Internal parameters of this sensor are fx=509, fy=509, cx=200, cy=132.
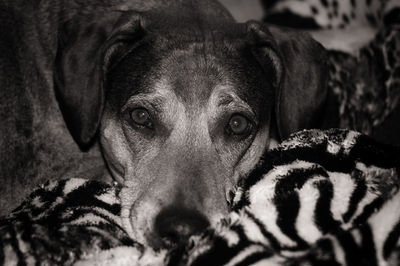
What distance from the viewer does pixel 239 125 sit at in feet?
9.38

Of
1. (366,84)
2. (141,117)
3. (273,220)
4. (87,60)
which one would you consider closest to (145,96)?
(141,117)

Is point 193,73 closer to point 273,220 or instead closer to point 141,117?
point 141,117

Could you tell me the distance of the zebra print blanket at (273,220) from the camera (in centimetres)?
190

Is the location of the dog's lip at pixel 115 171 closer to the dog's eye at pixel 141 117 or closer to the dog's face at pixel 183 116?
the dog's face at pixel 183 116

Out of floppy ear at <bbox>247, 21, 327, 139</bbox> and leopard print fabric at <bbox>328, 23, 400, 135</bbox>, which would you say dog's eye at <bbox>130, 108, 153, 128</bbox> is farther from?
leopard print fabric at <bbox>328, 23, 400, 135</bbox>

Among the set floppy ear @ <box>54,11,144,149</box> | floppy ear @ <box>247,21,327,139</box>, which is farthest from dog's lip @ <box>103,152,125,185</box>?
floppy ear @ <box>247,21,327,139</box>

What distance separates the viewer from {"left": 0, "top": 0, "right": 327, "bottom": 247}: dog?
2.69m

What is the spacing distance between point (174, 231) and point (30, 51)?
1.55 meters

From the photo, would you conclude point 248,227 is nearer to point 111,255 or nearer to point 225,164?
point 111,255

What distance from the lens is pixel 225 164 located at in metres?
2.77

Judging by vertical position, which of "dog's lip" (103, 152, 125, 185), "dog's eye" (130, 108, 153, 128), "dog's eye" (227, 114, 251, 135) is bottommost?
"dog's lip" (103, 152, 125, 185)

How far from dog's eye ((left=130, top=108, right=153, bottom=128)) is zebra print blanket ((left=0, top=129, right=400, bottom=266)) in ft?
→ 1.34

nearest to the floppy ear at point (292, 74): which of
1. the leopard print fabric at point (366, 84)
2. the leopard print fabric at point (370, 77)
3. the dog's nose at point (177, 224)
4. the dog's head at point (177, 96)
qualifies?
the dog's head at point (177, 96)

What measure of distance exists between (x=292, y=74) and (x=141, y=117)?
3.00ft
